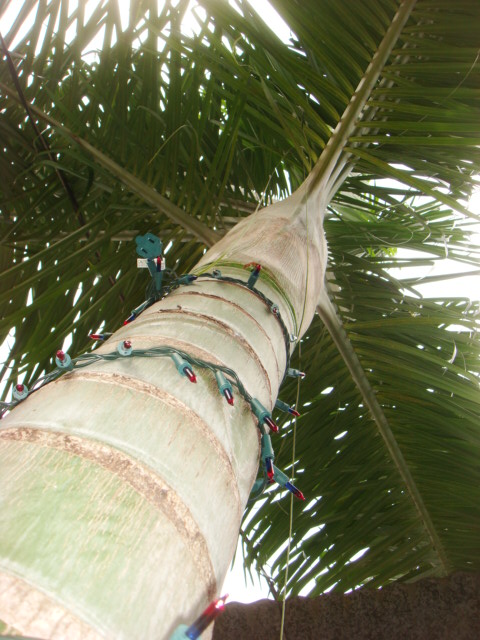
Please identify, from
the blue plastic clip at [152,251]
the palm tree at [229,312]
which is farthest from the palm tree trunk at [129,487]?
the blue plastic clip at [152,251]

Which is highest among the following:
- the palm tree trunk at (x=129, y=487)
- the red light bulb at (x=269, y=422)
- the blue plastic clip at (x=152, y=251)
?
the blue plastic clip at (x=152, y=251)

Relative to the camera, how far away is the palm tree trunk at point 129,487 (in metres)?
0.44

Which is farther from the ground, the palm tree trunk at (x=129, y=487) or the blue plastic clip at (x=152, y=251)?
the blue plastic clip at (x=152, y=251)

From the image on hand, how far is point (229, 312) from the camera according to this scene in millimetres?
966

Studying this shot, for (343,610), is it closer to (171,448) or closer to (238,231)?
(238,231)

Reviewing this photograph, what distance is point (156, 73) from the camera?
1821 millimetres

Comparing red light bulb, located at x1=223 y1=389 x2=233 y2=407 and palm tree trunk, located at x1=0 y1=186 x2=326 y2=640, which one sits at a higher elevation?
red light bulb, located at x1=223 y1=389 x2=233 y2=407

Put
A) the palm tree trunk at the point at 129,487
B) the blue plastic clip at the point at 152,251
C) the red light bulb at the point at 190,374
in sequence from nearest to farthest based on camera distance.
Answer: the palm tree trunk at the point at 129,487, the red light bulb at the point at 190,374, the blue plastic clip at the point at 152,251

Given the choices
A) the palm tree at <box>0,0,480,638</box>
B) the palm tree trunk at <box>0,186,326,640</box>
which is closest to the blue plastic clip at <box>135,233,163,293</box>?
the palm tree at <box>0,0,480,638</box>

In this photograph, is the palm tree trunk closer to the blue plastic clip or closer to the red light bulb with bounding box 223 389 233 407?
the red light bulb with bounding box 223 389 233 407

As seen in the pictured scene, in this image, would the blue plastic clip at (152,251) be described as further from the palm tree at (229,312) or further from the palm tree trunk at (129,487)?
the palm tree trunk at (129,487)

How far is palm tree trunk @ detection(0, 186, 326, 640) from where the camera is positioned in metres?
0.44

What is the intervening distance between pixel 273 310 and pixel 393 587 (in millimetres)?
1503

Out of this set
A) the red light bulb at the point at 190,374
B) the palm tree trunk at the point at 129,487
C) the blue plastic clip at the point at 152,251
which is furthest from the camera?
the blue plastic clip at the point at 152,251
